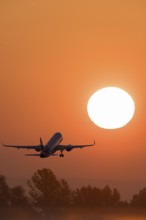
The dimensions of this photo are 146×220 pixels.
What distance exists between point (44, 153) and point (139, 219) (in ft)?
125

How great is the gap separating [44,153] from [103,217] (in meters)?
29.0

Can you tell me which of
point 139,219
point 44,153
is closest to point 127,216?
point 139,219

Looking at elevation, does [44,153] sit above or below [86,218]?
above

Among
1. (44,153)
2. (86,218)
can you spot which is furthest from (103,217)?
(44,153)

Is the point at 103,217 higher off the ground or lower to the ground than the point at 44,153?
lower

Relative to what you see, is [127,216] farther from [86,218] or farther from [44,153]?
[44,153]

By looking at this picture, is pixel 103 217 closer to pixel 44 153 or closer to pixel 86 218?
pixel 86 218

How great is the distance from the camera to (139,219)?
7510 inches

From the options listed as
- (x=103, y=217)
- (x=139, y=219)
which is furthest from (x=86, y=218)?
(x=139, y=219)

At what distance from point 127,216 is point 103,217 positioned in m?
11.5

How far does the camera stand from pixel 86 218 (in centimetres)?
19950

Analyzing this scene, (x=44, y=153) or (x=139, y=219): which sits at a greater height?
(x=44, y=153)

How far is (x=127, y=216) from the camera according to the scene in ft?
625

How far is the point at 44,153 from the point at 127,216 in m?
34.4
